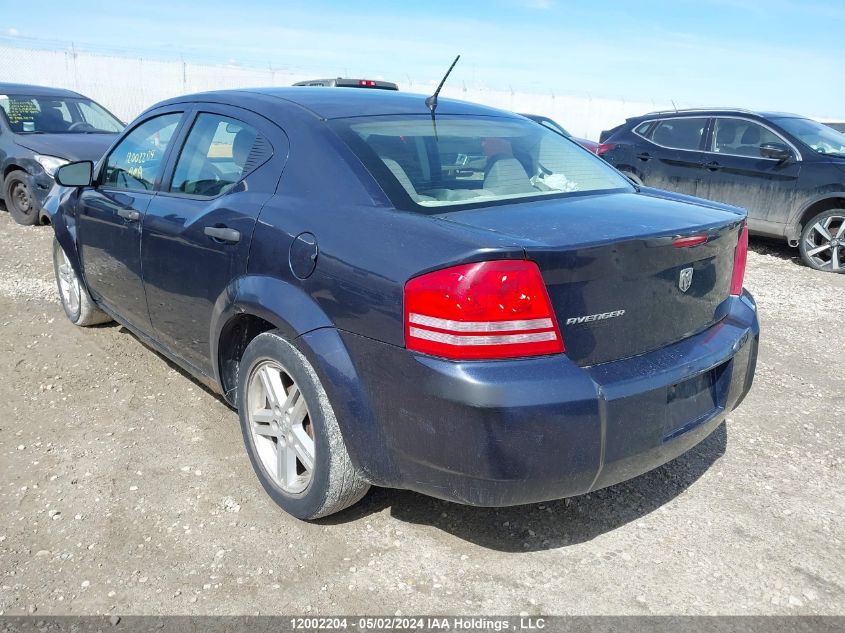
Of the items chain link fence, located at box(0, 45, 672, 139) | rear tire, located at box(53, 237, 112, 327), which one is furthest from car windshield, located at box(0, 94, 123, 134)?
chain link fence, located at box(0, 45, 672, 139)

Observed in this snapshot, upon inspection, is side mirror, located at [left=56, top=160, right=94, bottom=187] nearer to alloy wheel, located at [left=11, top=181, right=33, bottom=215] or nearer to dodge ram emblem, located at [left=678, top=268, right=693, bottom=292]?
dodge ram emblem, located at [left=678, top=268, right=693, bottom=292]

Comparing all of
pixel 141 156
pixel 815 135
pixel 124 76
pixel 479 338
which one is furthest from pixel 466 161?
pixel 124 76

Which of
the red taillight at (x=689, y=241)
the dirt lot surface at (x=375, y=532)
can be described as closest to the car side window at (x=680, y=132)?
the dirt lot surface at (x=375, y=532)

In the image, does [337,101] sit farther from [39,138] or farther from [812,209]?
[39,138]

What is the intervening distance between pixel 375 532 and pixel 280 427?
22.1 inches

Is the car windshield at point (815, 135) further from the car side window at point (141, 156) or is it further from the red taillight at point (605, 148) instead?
the car side window at point (141, 156)

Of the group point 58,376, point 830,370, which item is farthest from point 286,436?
point 830,370

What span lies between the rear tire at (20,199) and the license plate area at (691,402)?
811cm

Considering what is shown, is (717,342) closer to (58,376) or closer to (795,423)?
(795,423)

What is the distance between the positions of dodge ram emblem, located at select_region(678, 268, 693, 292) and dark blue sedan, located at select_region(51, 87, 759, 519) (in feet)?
0.05

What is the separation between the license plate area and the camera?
2.47 metres

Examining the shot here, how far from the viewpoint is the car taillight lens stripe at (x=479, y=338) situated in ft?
7.11

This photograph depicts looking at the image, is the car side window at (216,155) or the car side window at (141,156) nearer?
the car side window at (216,155)

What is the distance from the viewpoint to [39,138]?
27.9 ft
